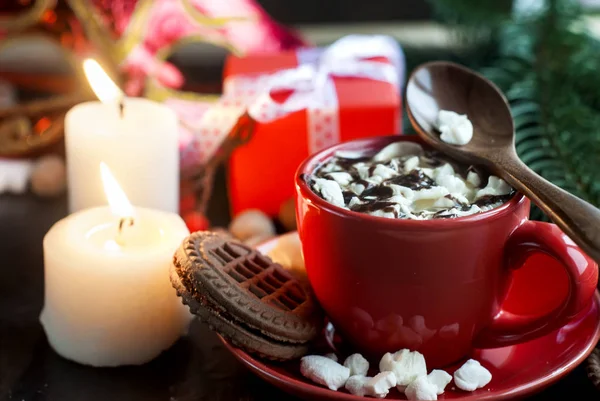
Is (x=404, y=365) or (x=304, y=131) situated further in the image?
(x=304, y=131)

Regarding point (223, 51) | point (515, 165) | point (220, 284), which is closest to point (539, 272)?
point (515, 165)

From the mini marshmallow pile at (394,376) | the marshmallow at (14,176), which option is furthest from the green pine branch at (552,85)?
the marshmallow at (14,176)

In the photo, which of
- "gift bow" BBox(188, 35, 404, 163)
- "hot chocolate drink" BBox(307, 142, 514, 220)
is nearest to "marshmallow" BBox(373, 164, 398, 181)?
"hot chocolate drink" BBox(307, 142, 514, 220)

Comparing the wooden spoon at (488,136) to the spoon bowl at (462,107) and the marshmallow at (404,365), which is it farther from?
the marshmallow at (404,365)

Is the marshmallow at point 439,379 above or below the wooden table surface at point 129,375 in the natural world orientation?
above

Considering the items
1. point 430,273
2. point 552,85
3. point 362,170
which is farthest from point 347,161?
point 552,85

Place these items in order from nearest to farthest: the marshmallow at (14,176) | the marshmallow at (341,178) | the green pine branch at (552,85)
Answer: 1. the marshmallow at (341,178)
2. the green pine branch at (552,85)
3. the marshmallow at (14,176)

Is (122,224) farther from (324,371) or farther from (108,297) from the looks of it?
(324,371)
